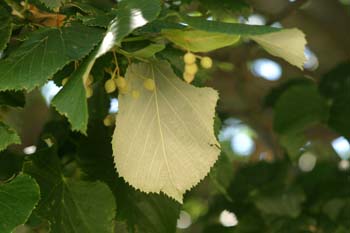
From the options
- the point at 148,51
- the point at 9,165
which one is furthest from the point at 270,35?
the point at 9,165

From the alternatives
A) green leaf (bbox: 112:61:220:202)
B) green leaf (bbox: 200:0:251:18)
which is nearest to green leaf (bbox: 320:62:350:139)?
green leaf (bbox: 200:0:251:18)

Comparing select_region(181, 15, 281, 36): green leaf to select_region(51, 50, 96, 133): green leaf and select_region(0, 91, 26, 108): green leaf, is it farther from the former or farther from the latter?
select_region(0, 91, 26, 108): green leaf

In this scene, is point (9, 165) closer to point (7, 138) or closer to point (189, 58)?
point (7, 138)

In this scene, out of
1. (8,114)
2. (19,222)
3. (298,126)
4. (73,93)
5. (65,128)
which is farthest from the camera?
(298,126)

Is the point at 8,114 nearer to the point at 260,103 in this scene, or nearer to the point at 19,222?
the point at 19,222

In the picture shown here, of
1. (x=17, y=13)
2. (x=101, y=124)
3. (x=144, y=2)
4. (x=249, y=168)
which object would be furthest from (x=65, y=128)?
(x=249, y=168)

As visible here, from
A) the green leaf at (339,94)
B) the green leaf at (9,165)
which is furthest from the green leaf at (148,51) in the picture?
the green leaf at (339,94)
